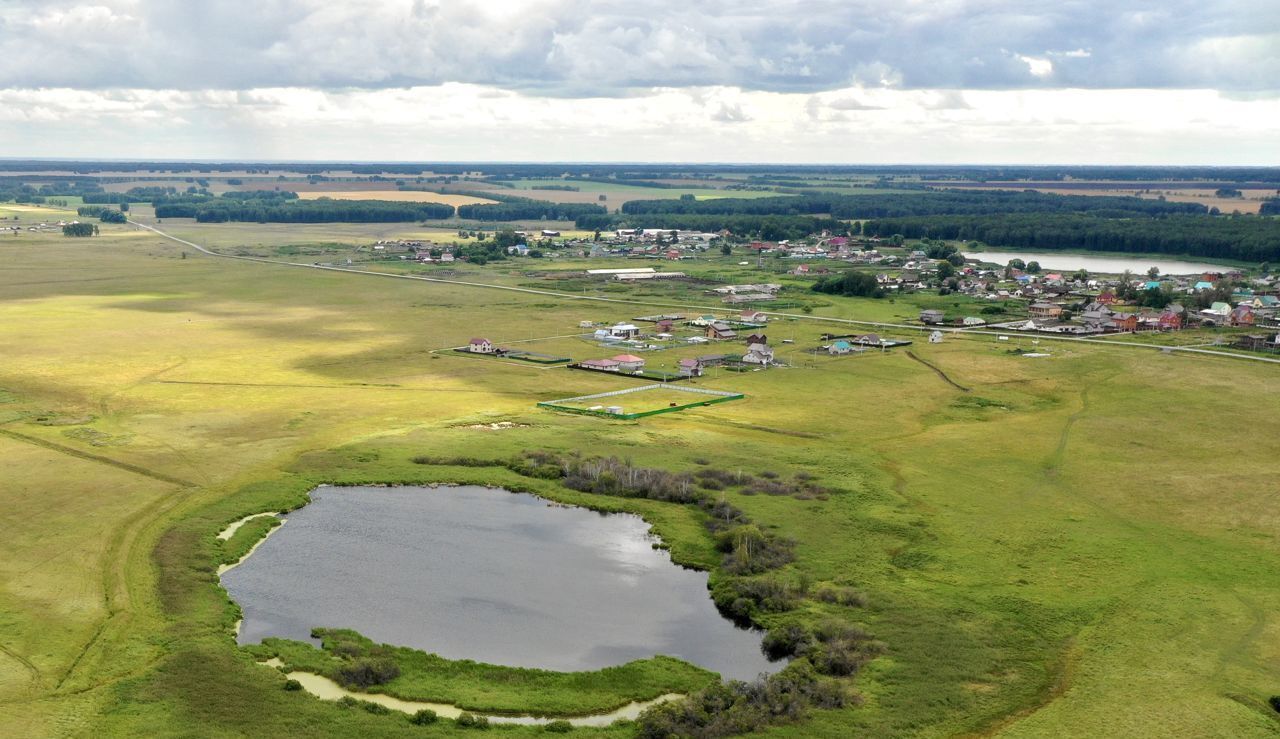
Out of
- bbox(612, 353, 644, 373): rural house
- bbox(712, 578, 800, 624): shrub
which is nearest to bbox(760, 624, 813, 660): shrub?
bbox(712, 578, 800, 624): shrub

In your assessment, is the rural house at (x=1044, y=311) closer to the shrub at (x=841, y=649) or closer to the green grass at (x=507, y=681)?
the shrub at (x=841, y=649)

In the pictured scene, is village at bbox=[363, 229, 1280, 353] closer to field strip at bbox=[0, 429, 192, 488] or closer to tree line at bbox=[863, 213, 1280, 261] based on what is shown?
tree line at bbox=[863, 213, 1280, 261]

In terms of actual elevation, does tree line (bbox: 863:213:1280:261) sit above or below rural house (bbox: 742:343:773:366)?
above

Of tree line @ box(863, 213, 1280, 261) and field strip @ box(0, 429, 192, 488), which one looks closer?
field strip @ box(0, 429, 192, 488)

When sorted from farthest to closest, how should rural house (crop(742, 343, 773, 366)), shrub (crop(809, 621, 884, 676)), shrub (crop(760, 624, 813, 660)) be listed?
1. rural house (crop(742, 343, 773, 366))
2. shrub (crop(760, 624, 813, 660))
3. shrub (crop(809, 621, 884, 676))

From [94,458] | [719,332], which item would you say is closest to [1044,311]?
[719,332]

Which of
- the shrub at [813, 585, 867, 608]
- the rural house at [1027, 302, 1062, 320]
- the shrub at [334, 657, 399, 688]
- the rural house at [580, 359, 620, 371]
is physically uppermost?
the rural house at [1027, 302, 1062, 320]
